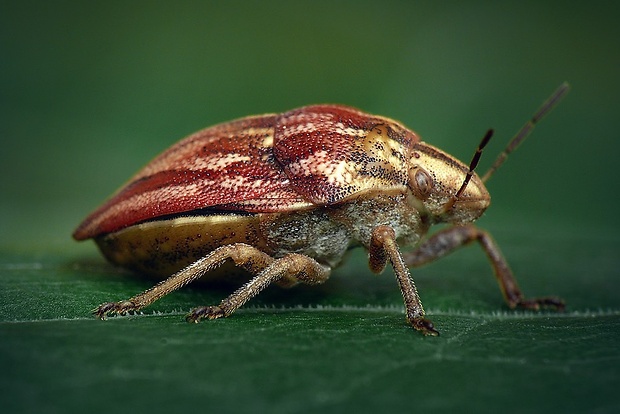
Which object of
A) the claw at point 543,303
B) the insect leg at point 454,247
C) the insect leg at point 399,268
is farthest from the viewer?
the insect leg at point 454,247

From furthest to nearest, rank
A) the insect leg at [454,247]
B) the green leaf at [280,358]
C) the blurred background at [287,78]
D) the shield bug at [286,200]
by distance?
the blurred background at [287,78] → the insect leg at [454,247] → the shield bug at [286,200] → the green leaf at [280,358]

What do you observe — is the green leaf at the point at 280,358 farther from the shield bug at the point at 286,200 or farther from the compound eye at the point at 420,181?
the compound eye at the point at 420,181

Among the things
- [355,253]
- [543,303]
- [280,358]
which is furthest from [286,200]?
[355,253]

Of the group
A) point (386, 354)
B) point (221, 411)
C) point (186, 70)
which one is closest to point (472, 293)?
point (386, 354)

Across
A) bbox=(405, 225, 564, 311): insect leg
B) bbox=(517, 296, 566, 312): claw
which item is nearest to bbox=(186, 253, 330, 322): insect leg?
bbox=(405, 225, 564, 311): insect leg

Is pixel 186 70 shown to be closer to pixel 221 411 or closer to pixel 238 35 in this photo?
pixel 238 35

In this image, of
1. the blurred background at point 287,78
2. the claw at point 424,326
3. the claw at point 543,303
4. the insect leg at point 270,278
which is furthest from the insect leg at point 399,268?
the blurred background at point 287,78

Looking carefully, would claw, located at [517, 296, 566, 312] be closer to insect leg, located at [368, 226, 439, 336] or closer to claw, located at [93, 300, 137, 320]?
insect leg, located at [368, 226, 439, 336]
